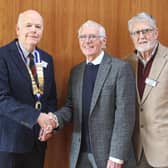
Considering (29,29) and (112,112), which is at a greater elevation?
(29,29)

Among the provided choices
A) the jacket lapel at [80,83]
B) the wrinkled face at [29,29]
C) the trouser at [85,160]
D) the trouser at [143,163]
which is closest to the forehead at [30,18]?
the wrinkled face at [29,29]

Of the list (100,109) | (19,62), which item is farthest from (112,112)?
(19,62)

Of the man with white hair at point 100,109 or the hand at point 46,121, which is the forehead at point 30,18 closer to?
the man with white hair at point 100,109

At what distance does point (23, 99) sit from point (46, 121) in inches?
8.1

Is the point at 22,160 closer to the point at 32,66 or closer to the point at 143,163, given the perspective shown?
the point at 32,66

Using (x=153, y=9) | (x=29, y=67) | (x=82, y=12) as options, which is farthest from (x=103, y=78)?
(x=153, y=9)

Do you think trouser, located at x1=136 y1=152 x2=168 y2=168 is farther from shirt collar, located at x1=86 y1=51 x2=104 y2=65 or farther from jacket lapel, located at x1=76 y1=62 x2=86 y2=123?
shirt collar, located at x1=86 y1=51 x2=104 y2=65

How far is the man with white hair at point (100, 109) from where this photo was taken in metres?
2.03

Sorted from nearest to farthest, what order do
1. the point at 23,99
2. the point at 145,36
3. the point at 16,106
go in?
the point at 16,106 < the point at 23,99 < the point at 145,36

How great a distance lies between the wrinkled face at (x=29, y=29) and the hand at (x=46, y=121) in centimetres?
47

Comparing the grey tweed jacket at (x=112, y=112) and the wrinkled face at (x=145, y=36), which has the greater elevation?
the wrinkled face at (x=145, y=36)

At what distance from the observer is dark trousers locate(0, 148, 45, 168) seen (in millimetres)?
2047

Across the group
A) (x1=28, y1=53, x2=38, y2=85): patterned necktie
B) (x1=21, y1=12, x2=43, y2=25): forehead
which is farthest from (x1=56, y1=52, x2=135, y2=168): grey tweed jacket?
(x1=21, y1=12, x2=43, y2=25): forehead

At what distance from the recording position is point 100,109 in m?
2.07
